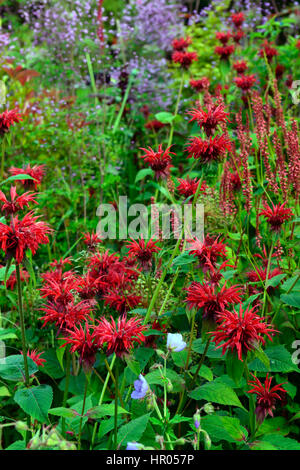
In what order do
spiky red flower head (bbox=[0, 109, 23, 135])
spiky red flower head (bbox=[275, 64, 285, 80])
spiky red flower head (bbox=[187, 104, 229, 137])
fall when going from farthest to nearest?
spiky red flower head (bbox=[275, 64, 285, 80]), spiky red flower head (bbox=[0, 109, 23, 135]), spiky red flower head (bbox=[187, 104, 229, 137])

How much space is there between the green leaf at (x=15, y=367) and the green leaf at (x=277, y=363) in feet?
1.69

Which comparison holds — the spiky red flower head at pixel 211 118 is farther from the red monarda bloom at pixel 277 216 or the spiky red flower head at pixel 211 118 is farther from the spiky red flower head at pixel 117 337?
the spiky red flower head at pixel 117 337

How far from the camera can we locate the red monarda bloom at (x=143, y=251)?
130 centimetres

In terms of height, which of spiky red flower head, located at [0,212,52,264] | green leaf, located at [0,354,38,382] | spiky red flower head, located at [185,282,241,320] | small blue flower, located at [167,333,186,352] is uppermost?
spiky red flower head, located at [0,212,52,264]

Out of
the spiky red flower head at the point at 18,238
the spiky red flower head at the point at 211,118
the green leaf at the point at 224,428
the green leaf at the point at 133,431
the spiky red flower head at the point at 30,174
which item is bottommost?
the green leaf at the point at 224,428

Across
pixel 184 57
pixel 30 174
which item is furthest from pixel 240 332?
pixel 184 57

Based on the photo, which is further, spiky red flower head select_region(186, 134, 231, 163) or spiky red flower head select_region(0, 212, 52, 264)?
spiky red flower head select_region(186, 134, 231, 163)

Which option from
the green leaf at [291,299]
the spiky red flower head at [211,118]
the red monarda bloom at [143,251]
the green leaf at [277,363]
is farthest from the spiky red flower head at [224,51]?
the green leaf at [277,363]

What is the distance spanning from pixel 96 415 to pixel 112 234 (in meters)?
1.00

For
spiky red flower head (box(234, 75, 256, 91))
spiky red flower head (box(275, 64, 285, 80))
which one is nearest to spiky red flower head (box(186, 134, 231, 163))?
spiky red flower head (box(234, 75, 256, 91))

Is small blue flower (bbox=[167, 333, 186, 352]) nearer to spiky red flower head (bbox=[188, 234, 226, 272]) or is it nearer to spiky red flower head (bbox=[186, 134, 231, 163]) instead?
spiky red flower head (bbox=[188, 234, 226, 272])

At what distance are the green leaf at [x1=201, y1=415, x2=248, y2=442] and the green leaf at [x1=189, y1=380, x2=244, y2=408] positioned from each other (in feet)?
0.12

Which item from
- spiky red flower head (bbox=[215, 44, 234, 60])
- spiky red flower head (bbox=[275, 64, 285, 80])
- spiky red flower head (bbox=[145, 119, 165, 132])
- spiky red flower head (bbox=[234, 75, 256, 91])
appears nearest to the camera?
spiky red flower head (bbox=[234, 75, 256, 91])

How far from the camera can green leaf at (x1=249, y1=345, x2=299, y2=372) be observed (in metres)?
1.14
